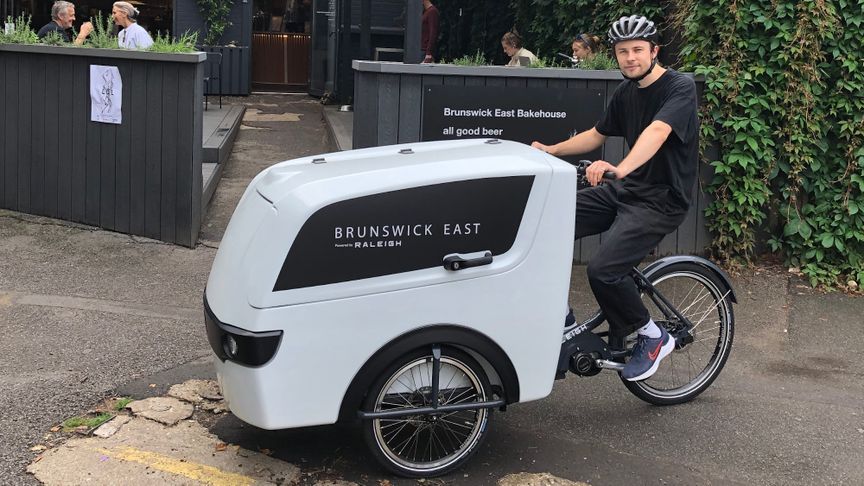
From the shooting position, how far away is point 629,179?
15.5 feet

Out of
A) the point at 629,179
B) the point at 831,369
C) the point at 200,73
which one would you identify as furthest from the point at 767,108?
the point at 200,73

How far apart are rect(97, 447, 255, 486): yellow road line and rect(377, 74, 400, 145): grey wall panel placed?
3.58m

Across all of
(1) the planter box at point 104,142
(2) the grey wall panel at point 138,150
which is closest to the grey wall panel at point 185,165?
(1) the planter box at point 104,142

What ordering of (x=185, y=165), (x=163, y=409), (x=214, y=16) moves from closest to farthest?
(x=163, y=409), (x=185, y=165), (x=214, y=16)

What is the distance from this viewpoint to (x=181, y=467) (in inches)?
162

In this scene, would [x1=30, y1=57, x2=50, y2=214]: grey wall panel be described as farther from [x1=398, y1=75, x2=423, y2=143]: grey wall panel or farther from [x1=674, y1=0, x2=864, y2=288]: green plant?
[x1=674, y1=0, x2=864, y2=288]: green plant

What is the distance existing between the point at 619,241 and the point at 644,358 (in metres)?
0.62

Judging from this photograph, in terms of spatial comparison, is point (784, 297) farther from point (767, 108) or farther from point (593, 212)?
point (593, 212)

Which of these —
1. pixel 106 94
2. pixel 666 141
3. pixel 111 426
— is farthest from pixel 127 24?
pixel 666 141

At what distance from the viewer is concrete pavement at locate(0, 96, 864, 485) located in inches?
170

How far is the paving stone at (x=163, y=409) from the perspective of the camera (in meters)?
4.59

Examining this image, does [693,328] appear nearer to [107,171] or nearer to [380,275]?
[380,275]

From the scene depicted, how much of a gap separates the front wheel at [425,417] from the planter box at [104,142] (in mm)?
3970

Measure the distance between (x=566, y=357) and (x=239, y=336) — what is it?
1.54 m
